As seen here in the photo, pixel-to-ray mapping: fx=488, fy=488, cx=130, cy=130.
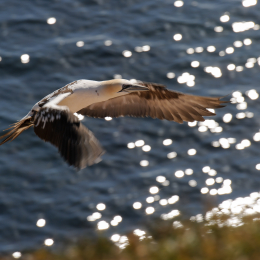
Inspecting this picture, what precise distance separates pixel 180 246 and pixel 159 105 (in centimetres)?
241

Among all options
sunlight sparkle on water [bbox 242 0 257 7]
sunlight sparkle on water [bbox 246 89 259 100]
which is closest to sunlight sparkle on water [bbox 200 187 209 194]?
sunlight sparkle on water [bbox 246 89 259 100]

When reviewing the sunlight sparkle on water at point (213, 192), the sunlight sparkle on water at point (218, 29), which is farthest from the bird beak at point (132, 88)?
the sunlight sparkle on water at point (218, 29)

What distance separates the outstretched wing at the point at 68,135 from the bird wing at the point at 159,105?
5.19 ft

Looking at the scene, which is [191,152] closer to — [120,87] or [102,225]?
[102,225]

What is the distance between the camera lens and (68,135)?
533cm

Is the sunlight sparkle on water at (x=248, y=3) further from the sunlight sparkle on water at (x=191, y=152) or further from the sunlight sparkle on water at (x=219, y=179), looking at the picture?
the sunlight sparkle on water at (x=219, y=179)

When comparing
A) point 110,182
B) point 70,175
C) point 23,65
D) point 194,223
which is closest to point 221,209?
point 194,223

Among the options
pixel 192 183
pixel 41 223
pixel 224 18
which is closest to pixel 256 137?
pixel 192 183

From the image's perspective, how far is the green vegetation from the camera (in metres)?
7.36

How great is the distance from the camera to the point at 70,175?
11039mm

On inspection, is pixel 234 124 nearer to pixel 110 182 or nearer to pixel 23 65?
pixel 110 182

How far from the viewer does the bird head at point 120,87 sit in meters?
6.46

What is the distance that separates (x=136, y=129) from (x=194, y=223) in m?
3.12

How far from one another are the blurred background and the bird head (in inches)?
176
